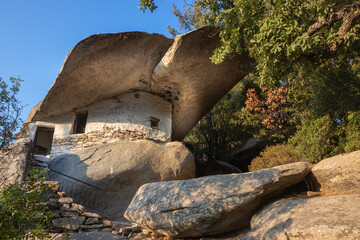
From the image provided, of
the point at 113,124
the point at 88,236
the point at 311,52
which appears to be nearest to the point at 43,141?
the point at 113,124

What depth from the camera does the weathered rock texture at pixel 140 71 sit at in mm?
9469

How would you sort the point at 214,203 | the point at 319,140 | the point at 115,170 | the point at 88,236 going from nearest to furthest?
the point at 214,203
the point at 88,236
the point at 319,140
the point at 115,170

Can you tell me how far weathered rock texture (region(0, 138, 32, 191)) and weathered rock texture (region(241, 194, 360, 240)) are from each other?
6434 millimetres

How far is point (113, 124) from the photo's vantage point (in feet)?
35.1

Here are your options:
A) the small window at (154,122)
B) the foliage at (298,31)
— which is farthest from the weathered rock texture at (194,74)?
the foliage at (298,31)

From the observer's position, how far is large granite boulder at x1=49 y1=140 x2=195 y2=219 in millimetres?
8477

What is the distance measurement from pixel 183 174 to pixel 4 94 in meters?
6.37

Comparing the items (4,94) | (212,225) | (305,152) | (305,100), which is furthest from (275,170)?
(4,94)

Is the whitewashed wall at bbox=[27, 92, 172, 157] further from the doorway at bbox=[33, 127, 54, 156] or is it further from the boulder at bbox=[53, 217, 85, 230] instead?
the doorway at bbox=[33, 127, 54, 156]

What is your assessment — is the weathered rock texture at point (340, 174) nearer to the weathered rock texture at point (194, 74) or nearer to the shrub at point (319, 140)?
the shrub at point (319, 140)

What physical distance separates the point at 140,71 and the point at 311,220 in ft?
28.1

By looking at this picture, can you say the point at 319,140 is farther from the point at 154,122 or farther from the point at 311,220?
the point at 154,122

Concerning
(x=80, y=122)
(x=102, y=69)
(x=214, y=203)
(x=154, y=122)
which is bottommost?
(x=214, y=203)

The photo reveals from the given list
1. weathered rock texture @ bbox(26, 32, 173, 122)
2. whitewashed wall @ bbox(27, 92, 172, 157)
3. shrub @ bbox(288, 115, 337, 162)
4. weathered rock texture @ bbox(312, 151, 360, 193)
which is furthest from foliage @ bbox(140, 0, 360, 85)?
whitewashed wall @ bbox(27, 92, 172, 157)
